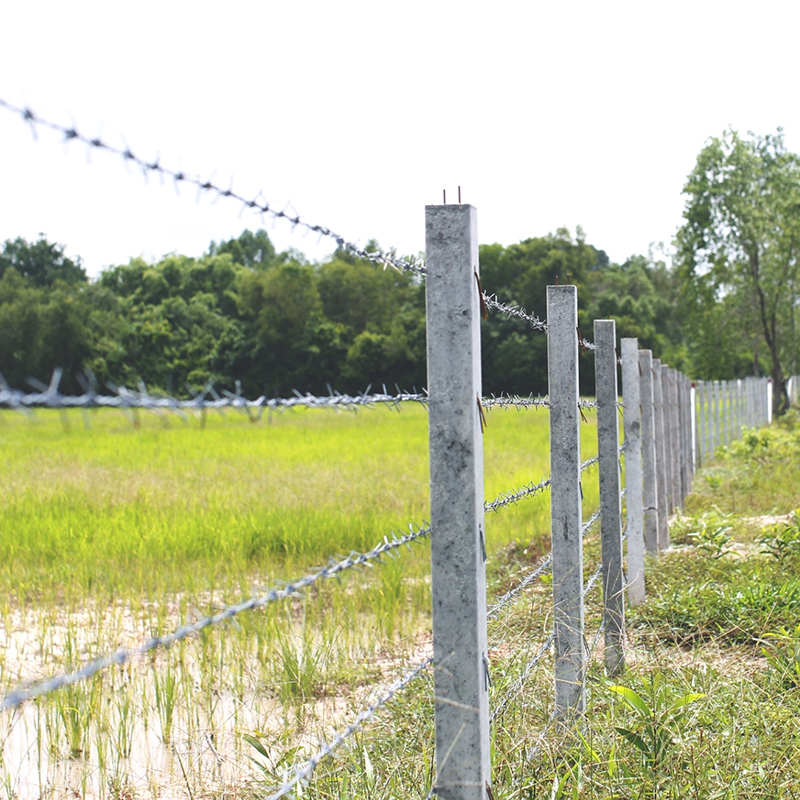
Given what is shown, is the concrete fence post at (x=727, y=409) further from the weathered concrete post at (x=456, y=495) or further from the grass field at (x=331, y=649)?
the weathered concrete post at (x=456, y=495)

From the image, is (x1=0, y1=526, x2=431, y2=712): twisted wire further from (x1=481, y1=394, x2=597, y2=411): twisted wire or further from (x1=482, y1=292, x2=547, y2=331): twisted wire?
(x1=482, y1=292, x2=547, y2=331): twisted wire

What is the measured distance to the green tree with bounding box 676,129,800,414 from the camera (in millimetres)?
26766

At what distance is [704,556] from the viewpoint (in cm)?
518

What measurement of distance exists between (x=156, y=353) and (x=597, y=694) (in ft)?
7.30

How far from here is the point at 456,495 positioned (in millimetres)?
1741

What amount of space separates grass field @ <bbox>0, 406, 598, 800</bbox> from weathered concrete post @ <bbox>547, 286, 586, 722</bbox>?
A: 0.91 meters

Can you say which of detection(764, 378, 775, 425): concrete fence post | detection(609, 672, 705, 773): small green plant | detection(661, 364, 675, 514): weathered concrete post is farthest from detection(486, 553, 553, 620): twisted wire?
detection(764, 378, 775, 425): concrete fence post

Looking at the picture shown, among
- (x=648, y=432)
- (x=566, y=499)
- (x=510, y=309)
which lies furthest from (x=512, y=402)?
(x=648, y=432)

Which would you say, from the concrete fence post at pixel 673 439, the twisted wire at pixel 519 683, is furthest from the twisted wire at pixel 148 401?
the concrete fence post at pixel 673 439

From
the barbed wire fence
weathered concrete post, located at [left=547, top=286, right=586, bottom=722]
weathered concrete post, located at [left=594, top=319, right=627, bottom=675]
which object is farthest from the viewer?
weathered concrete post, located at [left=594, top=319, right=627, bottom=675]

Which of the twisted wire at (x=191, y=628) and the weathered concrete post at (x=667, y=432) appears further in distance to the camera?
the weathered concrete post at (x=667, y=432)

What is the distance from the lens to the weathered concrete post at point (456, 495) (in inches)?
67.8

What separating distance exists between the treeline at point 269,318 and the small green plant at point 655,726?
4.30 ft

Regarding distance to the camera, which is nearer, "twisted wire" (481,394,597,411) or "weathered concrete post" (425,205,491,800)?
"weathered concrete post" (425,205,491,800)
